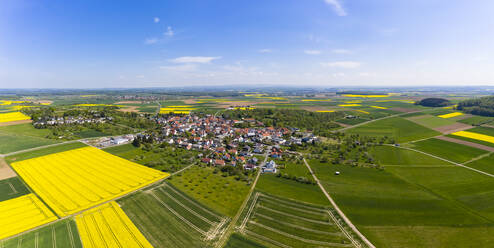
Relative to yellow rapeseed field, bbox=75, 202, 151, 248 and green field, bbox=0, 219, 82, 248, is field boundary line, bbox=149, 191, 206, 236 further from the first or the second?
green field, bbox=0, 219, 82, 248

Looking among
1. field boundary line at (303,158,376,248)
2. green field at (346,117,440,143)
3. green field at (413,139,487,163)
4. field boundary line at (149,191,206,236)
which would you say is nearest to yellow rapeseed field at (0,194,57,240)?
field boundary line at (149,191,206,236)

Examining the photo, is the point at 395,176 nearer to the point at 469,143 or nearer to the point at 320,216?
the point at 320,216

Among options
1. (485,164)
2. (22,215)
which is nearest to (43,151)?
(22,215)

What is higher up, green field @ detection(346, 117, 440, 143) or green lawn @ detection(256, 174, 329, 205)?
green field @ detection(346, 117, 440, 143)

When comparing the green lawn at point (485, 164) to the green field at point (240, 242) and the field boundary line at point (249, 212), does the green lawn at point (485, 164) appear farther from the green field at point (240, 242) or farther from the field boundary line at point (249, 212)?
the green field at point (240, 242)

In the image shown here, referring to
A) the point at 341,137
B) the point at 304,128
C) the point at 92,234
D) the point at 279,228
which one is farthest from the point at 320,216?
the point at 304,128
